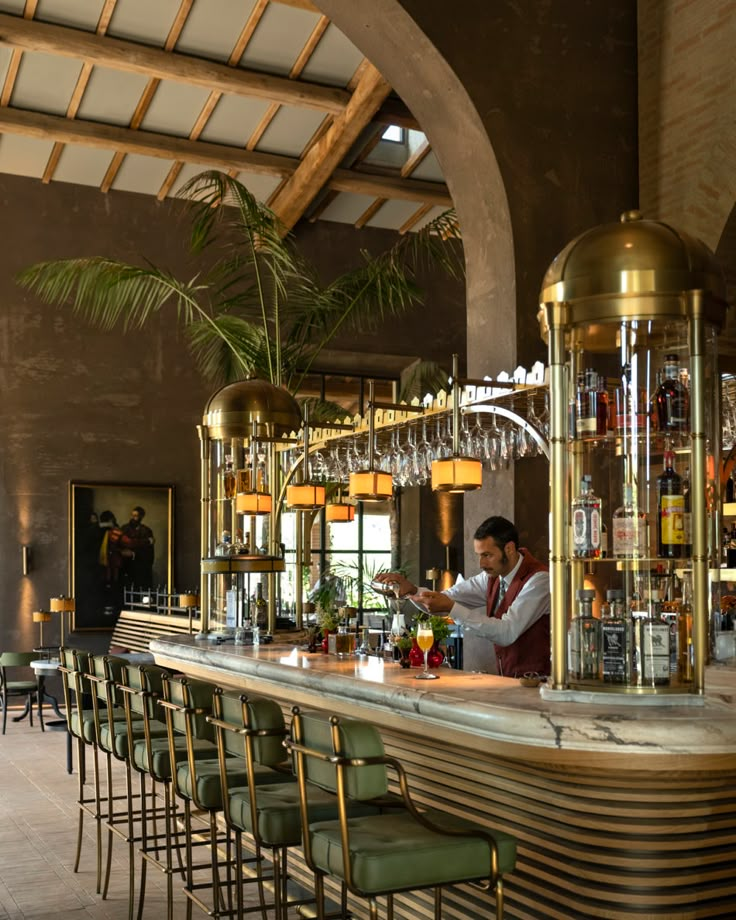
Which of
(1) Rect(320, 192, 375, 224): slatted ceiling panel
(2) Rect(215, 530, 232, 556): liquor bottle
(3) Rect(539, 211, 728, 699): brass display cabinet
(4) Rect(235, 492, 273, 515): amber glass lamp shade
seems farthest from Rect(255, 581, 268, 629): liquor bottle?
(1) Rect(320, 192, 375, 224): slatted ceiling panel

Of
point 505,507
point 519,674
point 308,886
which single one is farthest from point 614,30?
point 308,886

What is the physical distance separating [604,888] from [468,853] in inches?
16.0

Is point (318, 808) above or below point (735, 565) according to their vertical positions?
below

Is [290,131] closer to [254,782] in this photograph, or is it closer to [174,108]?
[174,108]

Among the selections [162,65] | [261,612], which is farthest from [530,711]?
[162,65]

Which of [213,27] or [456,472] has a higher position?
[213,27]

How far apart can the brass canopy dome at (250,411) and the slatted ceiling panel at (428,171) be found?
838 centimetres

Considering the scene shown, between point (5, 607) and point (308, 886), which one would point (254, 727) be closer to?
point (308, 886)

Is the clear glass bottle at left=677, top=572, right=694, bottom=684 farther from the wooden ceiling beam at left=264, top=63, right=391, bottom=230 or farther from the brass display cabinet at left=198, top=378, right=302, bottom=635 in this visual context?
the wooden ceiling beam at left=264, top=63, right=391, bottom=230

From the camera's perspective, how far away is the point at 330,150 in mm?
13344

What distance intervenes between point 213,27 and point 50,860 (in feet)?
28.7

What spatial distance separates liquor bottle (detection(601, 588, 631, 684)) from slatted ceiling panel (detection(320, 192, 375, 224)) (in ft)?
39.4

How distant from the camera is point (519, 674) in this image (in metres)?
5.23

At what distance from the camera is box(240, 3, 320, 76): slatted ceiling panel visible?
39.0ft
